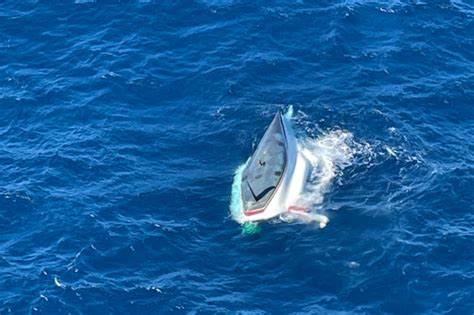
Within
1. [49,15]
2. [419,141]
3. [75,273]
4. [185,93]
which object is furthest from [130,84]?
[419,141]

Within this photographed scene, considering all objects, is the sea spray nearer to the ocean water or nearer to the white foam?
the white foam

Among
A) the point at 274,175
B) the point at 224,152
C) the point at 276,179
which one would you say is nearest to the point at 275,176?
the point at 274,175

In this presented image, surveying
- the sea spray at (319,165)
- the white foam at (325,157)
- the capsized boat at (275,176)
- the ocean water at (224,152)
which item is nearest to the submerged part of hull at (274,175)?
the capsized boat at (275,176)

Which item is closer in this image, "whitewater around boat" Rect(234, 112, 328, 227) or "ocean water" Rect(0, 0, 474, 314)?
"ocean water" Rect(0, 0, 474, 314)

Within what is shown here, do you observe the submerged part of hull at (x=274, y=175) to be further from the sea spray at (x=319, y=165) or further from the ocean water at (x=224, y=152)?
the ocean water at (x=224, y=152)

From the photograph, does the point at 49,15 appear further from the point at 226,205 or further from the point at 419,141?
the point at 419,141

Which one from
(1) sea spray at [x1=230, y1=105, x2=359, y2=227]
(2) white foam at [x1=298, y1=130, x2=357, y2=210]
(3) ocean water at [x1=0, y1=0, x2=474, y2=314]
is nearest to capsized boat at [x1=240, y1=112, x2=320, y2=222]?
(1) sea spray at [x1=230, y1=105, x2=359, y2=227]
